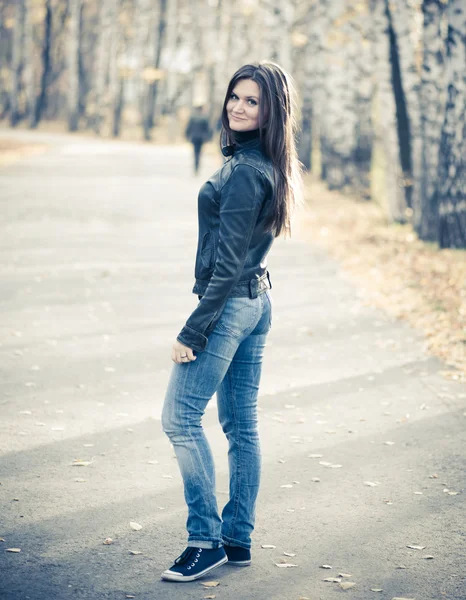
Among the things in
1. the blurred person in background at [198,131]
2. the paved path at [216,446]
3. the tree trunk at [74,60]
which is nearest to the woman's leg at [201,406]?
the paved path at [216,446]

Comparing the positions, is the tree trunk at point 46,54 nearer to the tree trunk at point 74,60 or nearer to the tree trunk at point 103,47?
the tree trunk at point 74,60

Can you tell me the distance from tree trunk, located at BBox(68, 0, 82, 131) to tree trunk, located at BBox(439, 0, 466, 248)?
3883 cm

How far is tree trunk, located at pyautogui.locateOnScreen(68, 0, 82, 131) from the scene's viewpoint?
50000 millimetres

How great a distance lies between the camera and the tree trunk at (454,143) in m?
14.2

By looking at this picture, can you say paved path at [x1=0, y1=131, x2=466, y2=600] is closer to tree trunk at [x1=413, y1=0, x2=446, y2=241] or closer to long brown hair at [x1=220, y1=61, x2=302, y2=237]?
long brown hair at [x1=220, y1=61, x2=302, y2=237]


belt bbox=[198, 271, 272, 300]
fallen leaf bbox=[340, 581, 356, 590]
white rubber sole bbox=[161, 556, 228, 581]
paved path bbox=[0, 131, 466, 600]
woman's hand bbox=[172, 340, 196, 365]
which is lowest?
paved path bbox=[0, 131, 466, 600]

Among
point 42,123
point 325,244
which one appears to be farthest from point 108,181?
point 42,123

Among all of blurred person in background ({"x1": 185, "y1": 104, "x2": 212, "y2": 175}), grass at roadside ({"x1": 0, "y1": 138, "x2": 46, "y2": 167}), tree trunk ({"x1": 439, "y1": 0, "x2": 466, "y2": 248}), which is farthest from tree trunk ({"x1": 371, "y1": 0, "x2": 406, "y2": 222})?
grass at roadside ({"x1": 0, "y1": 138, "x2": 46, "y2": 167})

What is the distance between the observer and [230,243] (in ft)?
12.7

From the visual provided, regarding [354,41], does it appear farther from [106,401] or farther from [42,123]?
[42,123]

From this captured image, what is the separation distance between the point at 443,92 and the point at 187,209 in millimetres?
6512

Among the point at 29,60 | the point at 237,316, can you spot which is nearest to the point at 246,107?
the point at 237,316

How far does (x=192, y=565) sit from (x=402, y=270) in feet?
31.0

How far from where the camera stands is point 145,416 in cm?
679
